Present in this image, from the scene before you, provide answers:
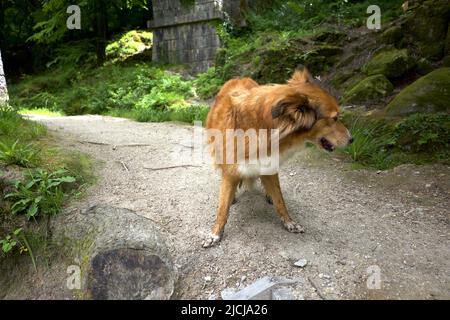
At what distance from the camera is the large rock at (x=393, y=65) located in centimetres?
724

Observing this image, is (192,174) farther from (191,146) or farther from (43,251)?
(43,251)

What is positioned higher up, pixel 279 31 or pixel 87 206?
pixel 279 31

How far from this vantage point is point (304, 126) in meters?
3.09

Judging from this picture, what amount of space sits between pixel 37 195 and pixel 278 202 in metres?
2.64

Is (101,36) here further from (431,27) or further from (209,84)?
(431,27)

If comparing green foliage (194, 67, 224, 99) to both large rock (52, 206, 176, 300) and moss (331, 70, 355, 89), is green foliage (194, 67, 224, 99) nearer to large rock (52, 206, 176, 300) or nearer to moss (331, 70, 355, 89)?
moss (331, 70, 355, 89)

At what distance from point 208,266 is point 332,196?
223cm

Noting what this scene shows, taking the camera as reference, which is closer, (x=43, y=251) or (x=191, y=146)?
(x=43, y=251)

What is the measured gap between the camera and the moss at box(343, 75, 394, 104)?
6.93 m

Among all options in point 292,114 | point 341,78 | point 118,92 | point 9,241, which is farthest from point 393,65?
point 118,92

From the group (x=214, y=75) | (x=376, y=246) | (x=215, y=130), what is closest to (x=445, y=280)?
(x=376, y=246)

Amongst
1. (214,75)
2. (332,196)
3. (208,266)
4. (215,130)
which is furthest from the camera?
(214,75)

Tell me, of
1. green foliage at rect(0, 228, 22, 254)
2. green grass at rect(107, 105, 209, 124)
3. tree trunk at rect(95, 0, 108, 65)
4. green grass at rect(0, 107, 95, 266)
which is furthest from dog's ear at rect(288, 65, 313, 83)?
tree trunk at rect(95, 0, 108, 65)

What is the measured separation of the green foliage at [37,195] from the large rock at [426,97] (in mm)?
5386
